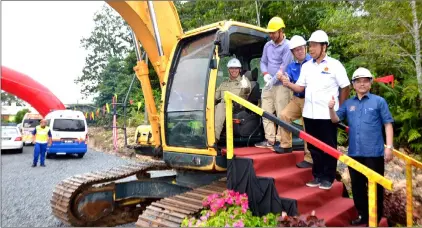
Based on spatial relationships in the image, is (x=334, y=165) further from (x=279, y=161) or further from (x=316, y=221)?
(x=316, y=221)

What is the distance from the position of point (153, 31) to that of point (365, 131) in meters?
2.82

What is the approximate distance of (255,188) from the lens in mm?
3639

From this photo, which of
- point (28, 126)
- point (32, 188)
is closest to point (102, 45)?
point (28, 126)

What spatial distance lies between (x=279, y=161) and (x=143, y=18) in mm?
2502

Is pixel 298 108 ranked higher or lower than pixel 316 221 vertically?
higher

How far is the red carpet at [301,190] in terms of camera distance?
11.6ft

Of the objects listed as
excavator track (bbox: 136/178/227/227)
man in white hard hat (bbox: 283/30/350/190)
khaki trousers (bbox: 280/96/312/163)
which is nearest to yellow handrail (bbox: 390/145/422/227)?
man in white hard hat (bbox: 283/30/350/190)

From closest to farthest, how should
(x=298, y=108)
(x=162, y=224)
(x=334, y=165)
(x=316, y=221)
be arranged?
(x=316, y=221) < (x=162, y=224) < (x=334, y=165) < (x=298, y=108)

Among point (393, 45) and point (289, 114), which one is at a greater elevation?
point (393, 45)

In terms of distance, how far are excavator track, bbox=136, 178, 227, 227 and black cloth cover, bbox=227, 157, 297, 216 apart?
277 mm

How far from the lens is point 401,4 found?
8484 mm

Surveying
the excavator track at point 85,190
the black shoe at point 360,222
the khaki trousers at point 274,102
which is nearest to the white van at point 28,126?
the excavator track at point 85,190

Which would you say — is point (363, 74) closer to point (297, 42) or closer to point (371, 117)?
point (371, 117)

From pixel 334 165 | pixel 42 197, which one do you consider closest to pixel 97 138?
pixel 42 197
